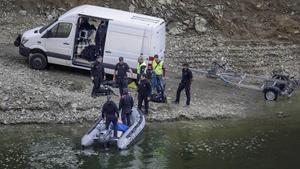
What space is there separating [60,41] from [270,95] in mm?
8682

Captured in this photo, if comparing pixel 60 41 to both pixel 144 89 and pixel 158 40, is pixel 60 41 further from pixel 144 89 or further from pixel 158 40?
pixel 144 89

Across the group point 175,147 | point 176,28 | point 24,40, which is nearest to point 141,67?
point 175,147

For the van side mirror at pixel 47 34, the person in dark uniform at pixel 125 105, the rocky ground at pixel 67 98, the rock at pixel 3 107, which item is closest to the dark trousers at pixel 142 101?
the rocky ground at pixel 67 98

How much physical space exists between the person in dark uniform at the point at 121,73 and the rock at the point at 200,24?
8.04 metres

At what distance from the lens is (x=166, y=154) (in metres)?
21.2

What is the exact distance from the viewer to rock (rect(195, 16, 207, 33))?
32.0 meters

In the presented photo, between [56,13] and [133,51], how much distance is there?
771 cm

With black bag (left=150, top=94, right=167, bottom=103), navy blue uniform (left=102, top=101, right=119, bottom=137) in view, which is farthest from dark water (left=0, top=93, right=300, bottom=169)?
black bag (left=150, top=94, right=167, bottom=103)

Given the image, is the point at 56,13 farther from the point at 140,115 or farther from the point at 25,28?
the point at 140,115

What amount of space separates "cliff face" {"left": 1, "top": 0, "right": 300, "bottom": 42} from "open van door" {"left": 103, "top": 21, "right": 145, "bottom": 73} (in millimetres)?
6508

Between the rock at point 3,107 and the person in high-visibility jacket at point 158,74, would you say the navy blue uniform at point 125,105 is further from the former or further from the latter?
the rock at point 3,107

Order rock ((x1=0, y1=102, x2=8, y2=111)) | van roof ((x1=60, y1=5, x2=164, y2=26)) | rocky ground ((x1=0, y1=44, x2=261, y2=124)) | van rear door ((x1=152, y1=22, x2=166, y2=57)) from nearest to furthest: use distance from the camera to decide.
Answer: rock ((x1=0, y1=102, x2=8, y2=111)), rocky ground ((x1=0, y1=44, x2=261, y2=124)), van rear door ((x1=152, y1=22, x2=166, y2=57)), van roof ((x1=60, y1=5, x2=164, y2=26))

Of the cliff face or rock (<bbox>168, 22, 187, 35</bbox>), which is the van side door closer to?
the cliff face

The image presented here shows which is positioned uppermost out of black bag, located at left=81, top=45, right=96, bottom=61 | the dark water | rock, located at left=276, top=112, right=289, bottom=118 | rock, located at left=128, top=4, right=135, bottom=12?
rock, located at left=128, top=4, right=135, bottom=12
